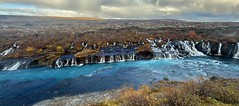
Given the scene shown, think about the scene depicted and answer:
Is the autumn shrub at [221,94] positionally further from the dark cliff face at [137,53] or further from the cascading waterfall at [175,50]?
the cascading waterfall at [175,50]

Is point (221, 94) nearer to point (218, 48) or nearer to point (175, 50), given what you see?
point (175, 50)

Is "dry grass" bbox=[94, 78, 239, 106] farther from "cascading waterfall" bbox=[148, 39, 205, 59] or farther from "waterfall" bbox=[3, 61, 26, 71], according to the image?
"cascading waterfall" bbox=[148, 39, 205, 59]

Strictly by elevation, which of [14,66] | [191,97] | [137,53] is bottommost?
[14,66]

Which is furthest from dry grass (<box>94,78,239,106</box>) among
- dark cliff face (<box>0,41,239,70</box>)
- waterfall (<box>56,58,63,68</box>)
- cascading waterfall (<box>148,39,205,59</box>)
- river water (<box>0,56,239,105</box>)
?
cascading waterfall (<box>148,39,205,59</box>)

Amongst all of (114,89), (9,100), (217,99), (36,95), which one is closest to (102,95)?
(114,89)

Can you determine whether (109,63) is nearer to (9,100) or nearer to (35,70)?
(35,70)

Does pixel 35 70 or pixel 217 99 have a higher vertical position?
pixel 217 99

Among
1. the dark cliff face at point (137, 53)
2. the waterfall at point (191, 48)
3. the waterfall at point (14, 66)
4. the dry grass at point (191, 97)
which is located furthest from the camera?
the waterfall at point (191, 48)

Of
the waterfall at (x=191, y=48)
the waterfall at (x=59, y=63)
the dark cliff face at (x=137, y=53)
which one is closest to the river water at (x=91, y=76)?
the waterfall at (x=59, y=63)

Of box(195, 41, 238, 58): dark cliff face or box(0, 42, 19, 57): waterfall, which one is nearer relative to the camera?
box(195, 41, 238, 58): dark cliff face

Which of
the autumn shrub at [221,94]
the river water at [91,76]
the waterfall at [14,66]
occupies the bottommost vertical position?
the waterfall at [14,66]

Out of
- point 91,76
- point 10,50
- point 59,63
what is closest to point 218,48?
point 91,76
